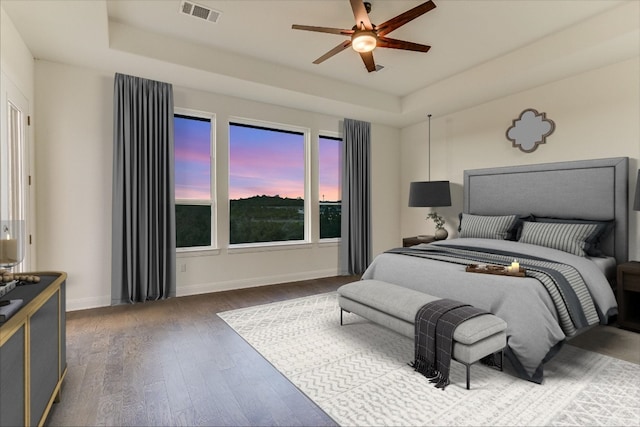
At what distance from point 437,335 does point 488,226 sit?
2525 mm

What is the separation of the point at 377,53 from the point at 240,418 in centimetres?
389

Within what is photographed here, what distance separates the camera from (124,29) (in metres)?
3.40

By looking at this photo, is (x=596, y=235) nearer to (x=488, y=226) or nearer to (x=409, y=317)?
(x=488, y=226)

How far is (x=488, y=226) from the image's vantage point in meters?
4.34

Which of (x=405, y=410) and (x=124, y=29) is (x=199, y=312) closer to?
(x=405, y=410)

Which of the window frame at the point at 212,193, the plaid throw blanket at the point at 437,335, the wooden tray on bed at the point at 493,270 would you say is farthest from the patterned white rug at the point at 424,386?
the window frame at the point at 212,193

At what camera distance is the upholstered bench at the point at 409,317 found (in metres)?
2.16

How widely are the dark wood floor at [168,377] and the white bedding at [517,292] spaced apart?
A: 142cm

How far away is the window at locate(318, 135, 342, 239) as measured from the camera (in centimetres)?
579

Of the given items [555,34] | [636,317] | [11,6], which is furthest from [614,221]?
[11,6]

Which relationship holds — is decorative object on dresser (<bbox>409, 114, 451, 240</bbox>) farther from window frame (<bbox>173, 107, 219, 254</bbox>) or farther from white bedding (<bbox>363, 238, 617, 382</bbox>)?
window frame (<bbox>173, 107, 219, 254</bbox>)

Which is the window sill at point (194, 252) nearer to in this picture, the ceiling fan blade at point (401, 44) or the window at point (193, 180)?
the window at point (193, 180)

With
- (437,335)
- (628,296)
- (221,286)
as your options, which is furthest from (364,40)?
(221,286)

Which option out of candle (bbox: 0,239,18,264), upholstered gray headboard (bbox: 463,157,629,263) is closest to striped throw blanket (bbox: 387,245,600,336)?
upholstered gray headboard (bbox: 463,157,629,263)
